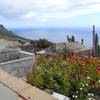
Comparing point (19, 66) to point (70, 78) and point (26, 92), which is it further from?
point (26, 92)

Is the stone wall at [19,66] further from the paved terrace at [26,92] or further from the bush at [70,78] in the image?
the paved terrace at [26,92]

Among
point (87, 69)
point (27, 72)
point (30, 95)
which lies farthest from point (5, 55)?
point (30, 95)

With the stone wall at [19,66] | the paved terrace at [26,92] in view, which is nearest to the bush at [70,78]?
the stone wall at [19,66]

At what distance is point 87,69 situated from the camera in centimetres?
742

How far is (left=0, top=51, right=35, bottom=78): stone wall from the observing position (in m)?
6.86

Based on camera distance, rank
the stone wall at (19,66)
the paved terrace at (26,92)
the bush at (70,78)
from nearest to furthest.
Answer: the paved terrace at (26,92)
the bush at (70,78)
the stone wall at (19,66)

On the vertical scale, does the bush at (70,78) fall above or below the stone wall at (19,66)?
below

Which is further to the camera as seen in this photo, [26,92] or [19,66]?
[19,66]

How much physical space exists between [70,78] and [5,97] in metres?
4.76

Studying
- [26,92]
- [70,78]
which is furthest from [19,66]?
[26,92]

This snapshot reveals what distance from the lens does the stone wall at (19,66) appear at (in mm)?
6855

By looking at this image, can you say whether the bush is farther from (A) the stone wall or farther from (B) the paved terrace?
(B) the paved terrace

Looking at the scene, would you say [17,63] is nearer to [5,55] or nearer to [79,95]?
[5,55]

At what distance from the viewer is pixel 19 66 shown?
7.25 meters
